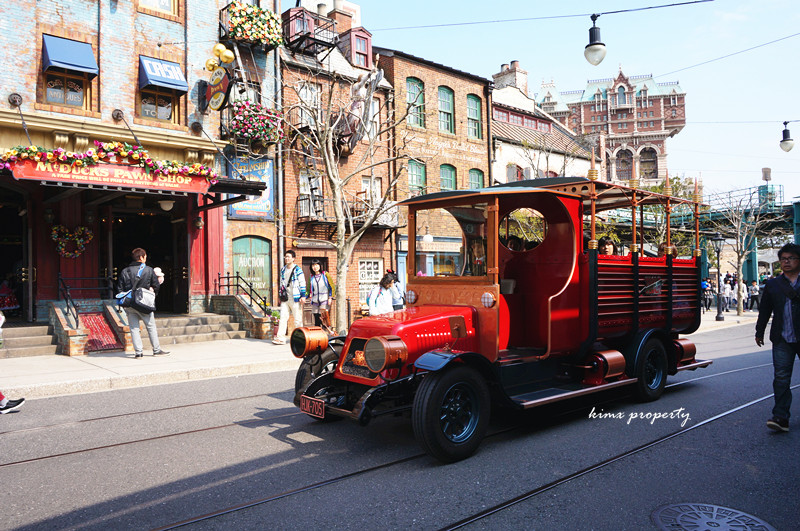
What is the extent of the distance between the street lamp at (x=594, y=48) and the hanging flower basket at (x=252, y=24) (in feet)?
36.4

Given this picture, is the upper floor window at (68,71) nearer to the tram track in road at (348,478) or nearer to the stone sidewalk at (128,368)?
the stone sidewalk at (128,368)

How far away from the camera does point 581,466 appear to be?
15.7 ft

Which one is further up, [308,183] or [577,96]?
[577,96]

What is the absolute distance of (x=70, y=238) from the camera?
14.1 meters

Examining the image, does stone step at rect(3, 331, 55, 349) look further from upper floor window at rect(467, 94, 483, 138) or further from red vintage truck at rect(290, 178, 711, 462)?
upper floor window at rect(467, 94, 483, 138)

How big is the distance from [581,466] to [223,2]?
18321 millimetres

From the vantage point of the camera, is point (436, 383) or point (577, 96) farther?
point (577, 96)

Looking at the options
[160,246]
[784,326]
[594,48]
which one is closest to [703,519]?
[784,326]

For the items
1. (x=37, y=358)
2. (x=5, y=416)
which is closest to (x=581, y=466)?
(x=5, y=416)

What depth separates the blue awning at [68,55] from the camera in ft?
45.1

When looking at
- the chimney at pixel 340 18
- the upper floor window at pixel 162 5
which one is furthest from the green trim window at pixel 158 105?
the chimney at pixel 340 18

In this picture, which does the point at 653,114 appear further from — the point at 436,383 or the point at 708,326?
the point at 436,383

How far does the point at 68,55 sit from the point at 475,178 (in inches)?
682

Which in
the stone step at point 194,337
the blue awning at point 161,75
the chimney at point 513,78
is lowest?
the stone step at point 194,337
